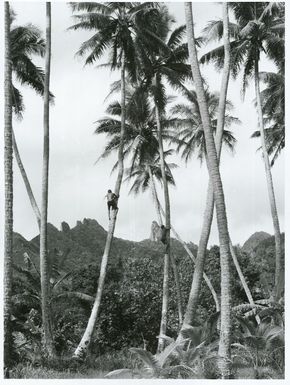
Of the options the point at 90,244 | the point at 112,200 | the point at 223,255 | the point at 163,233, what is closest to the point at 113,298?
the point at 163,233

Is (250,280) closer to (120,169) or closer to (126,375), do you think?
(120,169)

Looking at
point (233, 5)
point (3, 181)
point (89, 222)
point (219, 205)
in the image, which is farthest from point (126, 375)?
point (89, 222)

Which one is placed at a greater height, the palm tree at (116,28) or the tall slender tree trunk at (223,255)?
the palm tree at (116,28)

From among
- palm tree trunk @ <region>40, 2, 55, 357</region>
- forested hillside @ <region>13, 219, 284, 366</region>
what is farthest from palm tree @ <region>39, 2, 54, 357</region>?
forested hillside @ <region>13, 219, 284, 366</region>

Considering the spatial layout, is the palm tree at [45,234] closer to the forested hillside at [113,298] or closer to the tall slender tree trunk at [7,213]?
the forested hillside at [113,298]

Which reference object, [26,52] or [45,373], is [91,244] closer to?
[26,52]

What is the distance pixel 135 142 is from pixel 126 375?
18.9 metres

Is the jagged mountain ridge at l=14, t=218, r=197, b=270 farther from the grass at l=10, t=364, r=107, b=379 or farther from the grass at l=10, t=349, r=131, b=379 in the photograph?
the grass at l=10, t=364, r=107, b=379

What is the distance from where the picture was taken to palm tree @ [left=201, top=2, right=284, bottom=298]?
23.1 metres

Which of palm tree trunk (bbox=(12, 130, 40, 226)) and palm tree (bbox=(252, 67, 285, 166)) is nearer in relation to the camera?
palm tree trunk (bbox=(12, 130, 40, 226))

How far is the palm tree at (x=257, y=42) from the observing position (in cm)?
2306

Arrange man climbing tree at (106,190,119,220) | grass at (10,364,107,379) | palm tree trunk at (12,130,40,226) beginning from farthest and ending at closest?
palm tree trunk at (12,130,40,226), man climbing tree at (106,190,119,220), grass at (10,364,107,379)

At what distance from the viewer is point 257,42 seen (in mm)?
24047

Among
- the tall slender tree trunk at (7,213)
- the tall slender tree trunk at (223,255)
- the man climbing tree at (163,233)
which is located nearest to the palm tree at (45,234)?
the tall slender tree trunk at (7,213)
